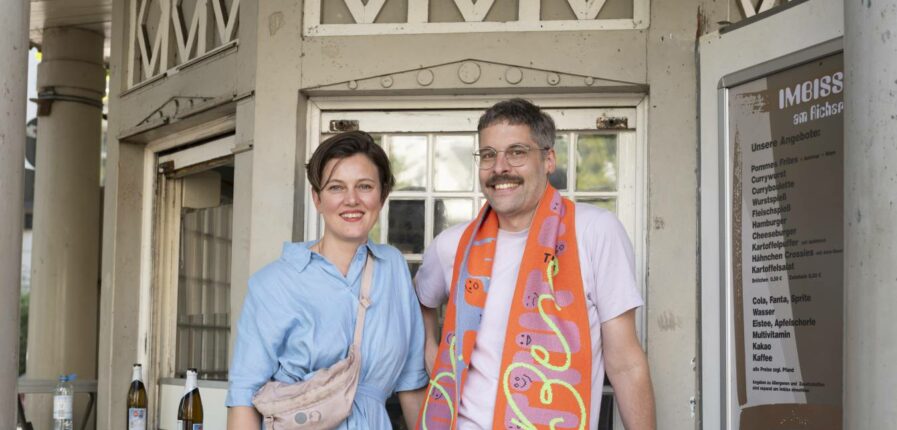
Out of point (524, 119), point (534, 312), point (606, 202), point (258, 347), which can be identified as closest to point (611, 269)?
point (534, 312)

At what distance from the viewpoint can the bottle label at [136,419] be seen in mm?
5992

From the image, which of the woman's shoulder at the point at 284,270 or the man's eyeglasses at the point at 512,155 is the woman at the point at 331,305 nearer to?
the woman's shoulder at the point at 284,270

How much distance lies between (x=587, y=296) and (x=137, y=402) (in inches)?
126

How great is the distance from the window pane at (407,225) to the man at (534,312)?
142 cm

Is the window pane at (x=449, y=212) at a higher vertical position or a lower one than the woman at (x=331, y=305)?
higher

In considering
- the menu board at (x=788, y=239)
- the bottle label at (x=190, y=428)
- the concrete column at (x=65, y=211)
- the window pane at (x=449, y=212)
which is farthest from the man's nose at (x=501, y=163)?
the concrete column at (x=65, y=211)

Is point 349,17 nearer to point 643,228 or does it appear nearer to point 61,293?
point 643,228

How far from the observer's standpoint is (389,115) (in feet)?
17.3

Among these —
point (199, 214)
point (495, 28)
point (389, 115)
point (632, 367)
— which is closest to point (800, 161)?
point (632, 367)

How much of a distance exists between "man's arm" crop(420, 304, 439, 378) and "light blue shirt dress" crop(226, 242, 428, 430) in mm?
282

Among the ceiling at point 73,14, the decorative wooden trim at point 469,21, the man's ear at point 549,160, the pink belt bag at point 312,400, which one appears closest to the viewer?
the pink belt bag at point 312,400

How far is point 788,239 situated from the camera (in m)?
4.23

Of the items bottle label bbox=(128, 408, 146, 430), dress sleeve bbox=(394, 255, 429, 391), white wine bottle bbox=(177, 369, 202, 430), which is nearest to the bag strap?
dress sleeve bbox=(394, 255, 429, 391)

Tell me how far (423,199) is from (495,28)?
79cm
